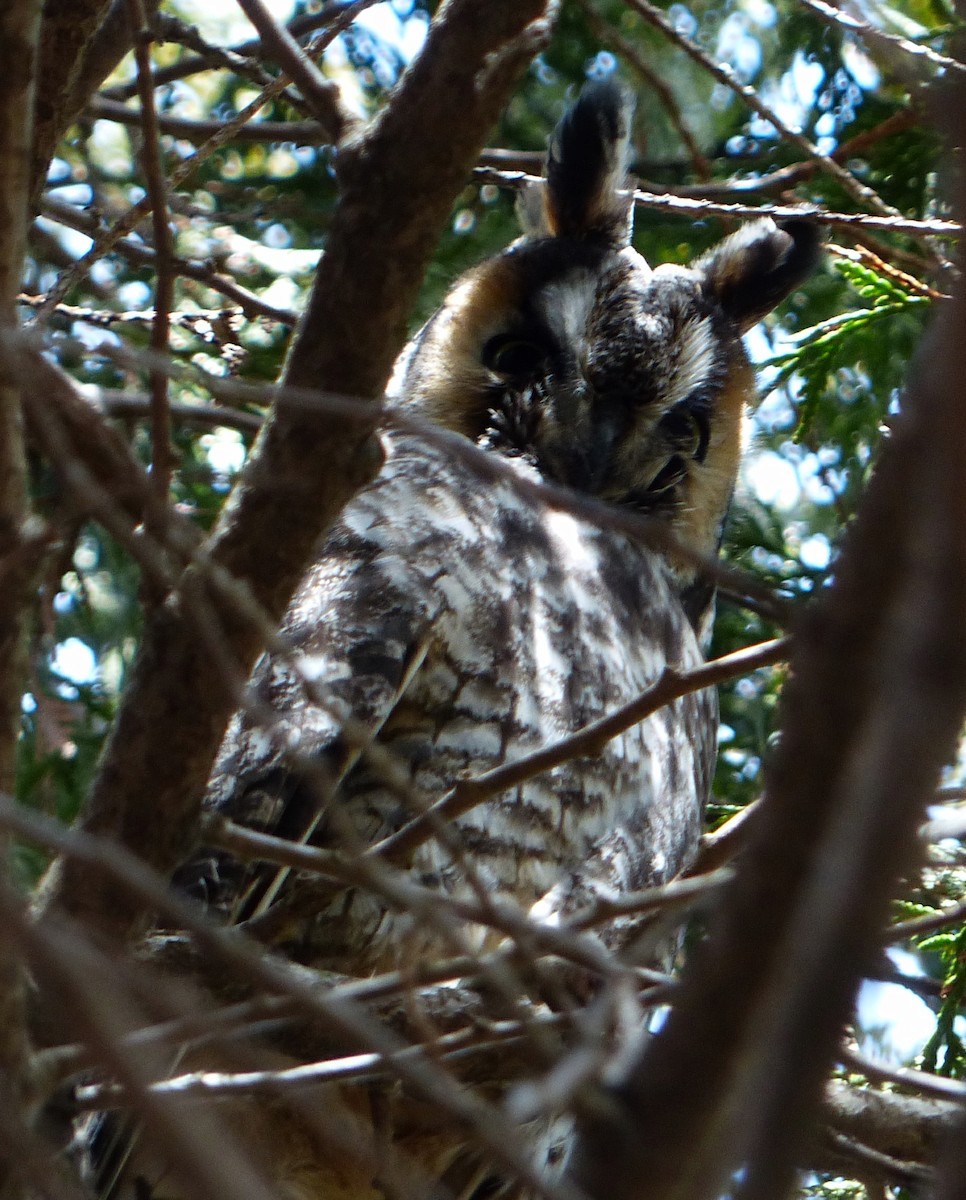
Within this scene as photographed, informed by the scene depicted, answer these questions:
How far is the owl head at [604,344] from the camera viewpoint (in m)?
2.56

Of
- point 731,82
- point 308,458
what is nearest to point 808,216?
point 731,82

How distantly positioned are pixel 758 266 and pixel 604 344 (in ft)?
1.85

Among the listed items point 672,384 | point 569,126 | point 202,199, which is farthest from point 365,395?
point 202,199

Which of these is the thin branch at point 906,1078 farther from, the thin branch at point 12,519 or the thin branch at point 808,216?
the thin branch at point 808,216

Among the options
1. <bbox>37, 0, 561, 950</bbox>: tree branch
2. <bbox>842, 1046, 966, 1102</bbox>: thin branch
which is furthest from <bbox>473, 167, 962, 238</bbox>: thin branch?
<bbox>842, 1046, 966, 1102</bbox>: thin branch

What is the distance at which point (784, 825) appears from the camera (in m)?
0.61

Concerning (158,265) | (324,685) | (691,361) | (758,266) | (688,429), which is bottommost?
(324,685)

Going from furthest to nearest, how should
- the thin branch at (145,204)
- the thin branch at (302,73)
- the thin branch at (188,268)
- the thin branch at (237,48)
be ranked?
the thin branch at (188,268)
the thin branch at (237,48)
the thin branch at (145,204)
the thin branch at (302,73)

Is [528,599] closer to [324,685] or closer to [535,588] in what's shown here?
[535,588]

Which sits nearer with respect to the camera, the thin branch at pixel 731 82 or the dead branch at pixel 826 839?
the dead branch at pixel 826 839

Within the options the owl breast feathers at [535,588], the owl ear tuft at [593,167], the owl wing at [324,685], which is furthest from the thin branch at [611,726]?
the owl ear tuft at [593,167]

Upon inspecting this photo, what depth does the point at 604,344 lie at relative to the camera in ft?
8.46

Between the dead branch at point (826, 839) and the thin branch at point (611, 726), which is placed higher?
the thin branch at point (611, 726)

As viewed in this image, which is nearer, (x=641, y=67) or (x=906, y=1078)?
(x=906, y=1078)
